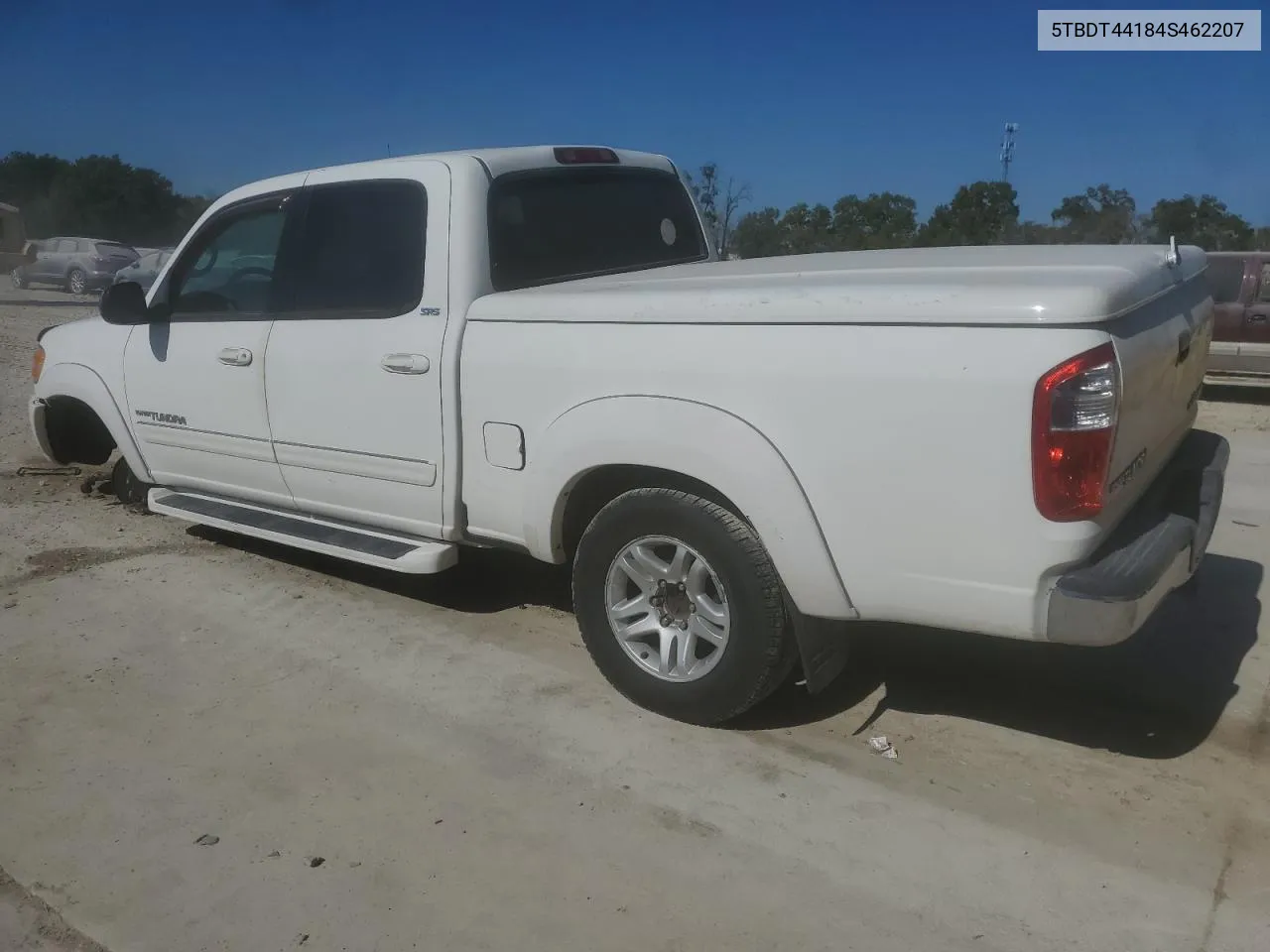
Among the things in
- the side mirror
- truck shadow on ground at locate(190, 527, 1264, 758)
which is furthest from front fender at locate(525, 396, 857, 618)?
the side mirror

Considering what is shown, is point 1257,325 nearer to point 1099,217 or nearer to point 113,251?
point 1099,217

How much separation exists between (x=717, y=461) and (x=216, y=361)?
2.79m

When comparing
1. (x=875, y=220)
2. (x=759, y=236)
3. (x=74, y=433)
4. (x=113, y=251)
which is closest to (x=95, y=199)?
(x=113, y=251)

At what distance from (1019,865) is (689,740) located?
3.72ft

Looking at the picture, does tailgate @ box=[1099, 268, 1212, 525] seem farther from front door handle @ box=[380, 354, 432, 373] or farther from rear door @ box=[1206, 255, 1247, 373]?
rear door @ box=[1206, 255, 1247, 373]

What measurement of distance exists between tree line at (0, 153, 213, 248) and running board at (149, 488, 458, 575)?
1967 inches

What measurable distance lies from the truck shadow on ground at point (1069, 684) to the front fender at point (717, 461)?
2.52 feet

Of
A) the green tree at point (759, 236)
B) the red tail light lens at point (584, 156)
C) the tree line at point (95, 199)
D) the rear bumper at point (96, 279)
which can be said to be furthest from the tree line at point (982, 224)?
the tree line at point (95, 199)

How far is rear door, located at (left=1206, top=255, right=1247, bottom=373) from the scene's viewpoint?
39.3 ft

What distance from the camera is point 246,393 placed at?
484 centimetres

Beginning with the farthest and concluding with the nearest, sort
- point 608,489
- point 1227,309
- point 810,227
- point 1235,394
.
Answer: point 810,227 → point 1235,394 → point 1227,309 → point 608,489

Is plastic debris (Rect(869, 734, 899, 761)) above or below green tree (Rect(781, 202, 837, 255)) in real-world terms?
below

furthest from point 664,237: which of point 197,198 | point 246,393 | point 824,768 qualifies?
point 197,198

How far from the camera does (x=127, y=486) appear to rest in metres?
6.29
